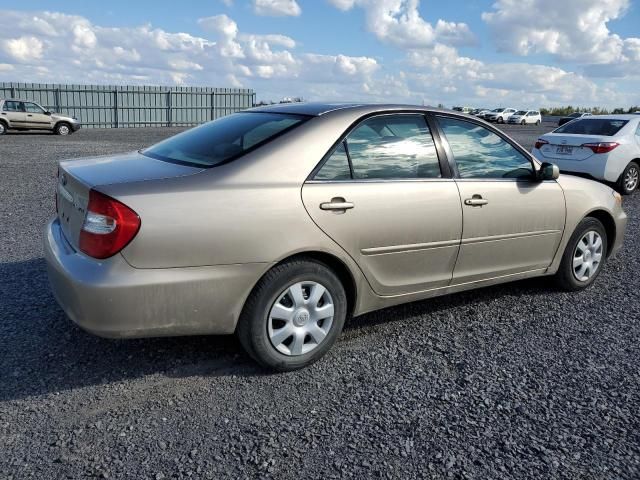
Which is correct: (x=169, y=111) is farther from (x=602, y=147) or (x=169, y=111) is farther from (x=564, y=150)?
(x=602, y=147)

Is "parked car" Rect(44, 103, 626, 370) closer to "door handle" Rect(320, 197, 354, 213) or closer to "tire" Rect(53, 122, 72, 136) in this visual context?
"door handle" Rect(320, 197, 354, 213)

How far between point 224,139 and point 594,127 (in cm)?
921

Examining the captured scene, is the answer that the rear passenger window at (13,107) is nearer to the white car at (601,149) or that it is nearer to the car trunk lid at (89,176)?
the white car at (601,149)

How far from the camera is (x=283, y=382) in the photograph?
11.1 feet

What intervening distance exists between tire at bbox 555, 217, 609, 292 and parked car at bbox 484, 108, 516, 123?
5081 centimetres

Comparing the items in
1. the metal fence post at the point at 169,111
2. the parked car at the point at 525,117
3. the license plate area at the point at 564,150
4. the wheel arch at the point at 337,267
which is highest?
the parked car at the point at 525,117

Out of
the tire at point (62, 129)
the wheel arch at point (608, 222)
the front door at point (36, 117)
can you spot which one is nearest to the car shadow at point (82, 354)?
the wheel arch at point (608, 222)

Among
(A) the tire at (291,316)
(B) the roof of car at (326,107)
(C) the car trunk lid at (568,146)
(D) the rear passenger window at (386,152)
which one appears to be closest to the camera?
(A) the tire at (291,316)

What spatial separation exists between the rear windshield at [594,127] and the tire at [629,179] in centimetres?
72

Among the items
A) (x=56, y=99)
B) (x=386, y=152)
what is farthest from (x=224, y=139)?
(x=56, y=99)

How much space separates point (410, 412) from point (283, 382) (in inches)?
29.7

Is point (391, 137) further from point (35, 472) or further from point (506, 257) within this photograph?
point (35, 472)

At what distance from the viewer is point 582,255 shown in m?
5.04

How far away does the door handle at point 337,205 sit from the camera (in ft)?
11.1
